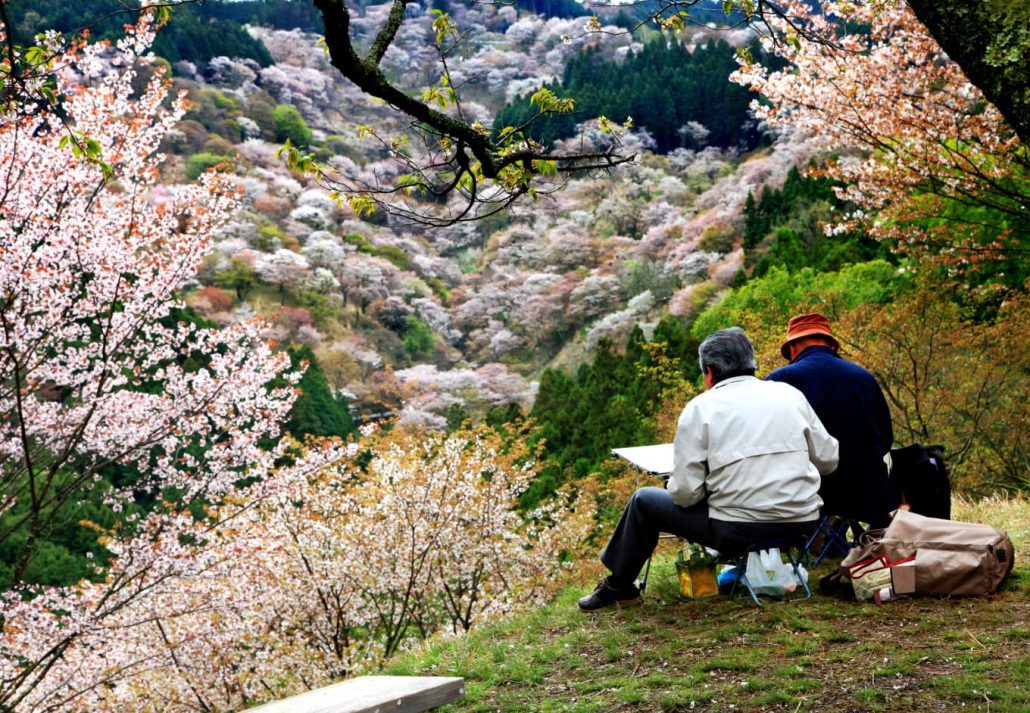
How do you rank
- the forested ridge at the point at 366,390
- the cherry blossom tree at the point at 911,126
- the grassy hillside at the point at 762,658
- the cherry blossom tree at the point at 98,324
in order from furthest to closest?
the cherry blossom tree at the point at 911,126, the cherry blossom tree at the point at 98,324, the forested ridge at the point at 366,390, the grassy hillside at the point at 762,658

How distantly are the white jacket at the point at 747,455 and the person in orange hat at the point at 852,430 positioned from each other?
0.58 m

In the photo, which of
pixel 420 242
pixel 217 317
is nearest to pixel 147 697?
pixel 217 317

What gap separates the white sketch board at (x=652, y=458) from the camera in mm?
3967

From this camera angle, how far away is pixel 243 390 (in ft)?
25.2

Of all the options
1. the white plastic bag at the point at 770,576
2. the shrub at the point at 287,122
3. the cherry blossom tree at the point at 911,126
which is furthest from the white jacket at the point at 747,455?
the shrub at the point at 287,122

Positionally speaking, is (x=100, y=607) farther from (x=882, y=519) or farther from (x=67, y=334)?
(x=882, y=519)

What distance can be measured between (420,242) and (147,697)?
32.0 meters

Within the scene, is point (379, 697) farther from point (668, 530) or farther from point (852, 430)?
point (852, 430)

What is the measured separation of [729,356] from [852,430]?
2.86 feet

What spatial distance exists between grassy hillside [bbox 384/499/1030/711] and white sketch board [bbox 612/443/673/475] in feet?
2.18

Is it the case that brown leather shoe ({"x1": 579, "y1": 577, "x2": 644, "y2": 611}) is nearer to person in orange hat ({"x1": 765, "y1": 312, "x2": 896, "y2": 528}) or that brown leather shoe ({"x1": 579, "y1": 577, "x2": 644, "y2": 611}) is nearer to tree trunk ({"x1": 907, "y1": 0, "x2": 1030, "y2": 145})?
person in orange hat ({"x1": 765, "y1": 312, "x2": 896, "y2": 528})

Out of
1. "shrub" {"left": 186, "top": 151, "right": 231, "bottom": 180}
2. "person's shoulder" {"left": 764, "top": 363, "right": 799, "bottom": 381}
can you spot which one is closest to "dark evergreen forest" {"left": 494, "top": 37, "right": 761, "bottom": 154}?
"shrub" {"left": 186, "top": 151, "right": 231, "bottom": 180}

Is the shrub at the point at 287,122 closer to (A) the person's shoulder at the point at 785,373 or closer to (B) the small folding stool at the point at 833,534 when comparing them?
(A) the person's shoulder at the point at 785,373

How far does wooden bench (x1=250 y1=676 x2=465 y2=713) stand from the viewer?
2.40 metres
